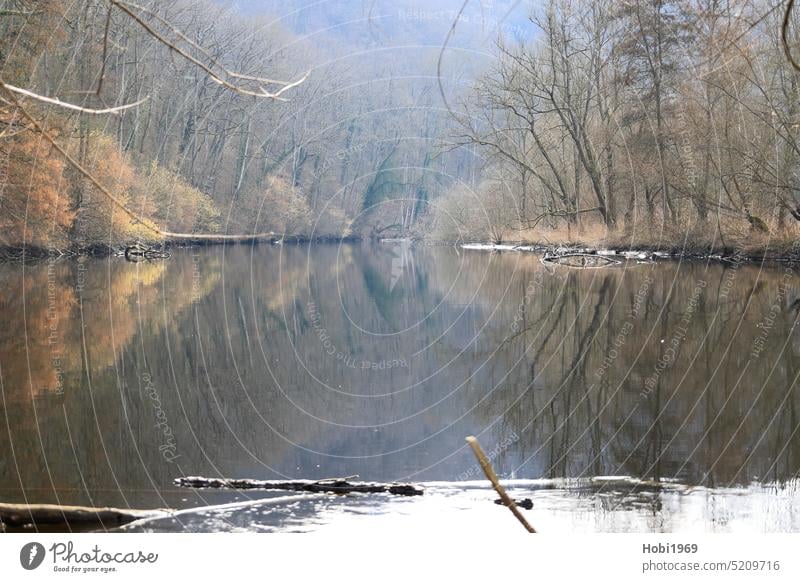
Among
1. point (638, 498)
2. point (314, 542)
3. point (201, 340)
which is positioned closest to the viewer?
point (314, 542)

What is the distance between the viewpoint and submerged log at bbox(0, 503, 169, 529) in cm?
422

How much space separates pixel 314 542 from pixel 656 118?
82.1 ft

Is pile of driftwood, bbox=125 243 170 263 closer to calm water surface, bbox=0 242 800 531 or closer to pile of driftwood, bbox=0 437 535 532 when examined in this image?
calm water surface, bbox=0 242 800 531

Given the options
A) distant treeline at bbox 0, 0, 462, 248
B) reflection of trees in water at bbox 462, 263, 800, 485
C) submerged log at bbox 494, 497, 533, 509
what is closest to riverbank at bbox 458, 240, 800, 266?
distant treeline at bbox 0, 0, 462, 248

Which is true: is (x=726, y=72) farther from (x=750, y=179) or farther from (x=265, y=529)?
(x=265, y=529)

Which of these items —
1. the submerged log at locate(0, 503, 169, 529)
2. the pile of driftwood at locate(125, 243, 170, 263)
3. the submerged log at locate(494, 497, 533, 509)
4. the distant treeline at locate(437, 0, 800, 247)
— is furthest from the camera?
the pile of driftwood at locate(125, 243, 170, 263)

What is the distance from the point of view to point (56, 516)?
430cm

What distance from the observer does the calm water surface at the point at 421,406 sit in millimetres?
4941

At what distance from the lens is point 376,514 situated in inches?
185

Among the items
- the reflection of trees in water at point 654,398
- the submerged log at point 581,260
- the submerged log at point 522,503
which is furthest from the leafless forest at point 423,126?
the submerged log at point 522,503

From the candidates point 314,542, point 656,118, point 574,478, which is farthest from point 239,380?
point 656,118

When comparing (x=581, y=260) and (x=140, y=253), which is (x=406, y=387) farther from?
(x=140, y=253)

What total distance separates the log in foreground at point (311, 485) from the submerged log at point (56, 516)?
970 millimetres

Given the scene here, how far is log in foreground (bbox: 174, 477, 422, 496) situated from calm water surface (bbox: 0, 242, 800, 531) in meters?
0.13
